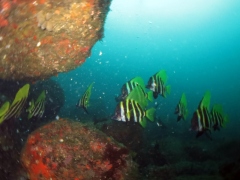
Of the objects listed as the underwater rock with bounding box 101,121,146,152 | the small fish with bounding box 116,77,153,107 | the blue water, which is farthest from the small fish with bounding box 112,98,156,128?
the blue water

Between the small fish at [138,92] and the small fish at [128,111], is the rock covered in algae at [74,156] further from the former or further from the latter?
the small fish at [138,92]

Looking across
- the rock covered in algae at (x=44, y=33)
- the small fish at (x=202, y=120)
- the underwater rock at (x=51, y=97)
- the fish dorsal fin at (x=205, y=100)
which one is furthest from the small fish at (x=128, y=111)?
the underwater rock at (x=51, y=97)

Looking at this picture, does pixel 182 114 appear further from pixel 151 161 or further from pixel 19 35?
pixel 19 35

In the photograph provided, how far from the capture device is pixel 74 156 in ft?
13.7

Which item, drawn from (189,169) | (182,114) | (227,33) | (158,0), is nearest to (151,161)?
(189,169)

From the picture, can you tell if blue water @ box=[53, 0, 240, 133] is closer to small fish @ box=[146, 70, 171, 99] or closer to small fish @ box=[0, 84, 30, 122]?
small fish @ box=[146, 70, 171, 99]

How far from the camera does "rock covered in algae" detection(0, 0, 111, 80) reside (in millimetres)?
5418

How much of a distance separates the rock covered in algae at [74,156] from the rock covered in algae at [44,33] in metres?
2.64

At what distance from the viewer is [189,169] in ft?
17.0

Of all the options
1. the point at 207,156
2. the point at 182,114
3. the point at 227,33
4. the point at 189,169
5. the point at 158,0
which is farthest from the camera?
the point at 227,33

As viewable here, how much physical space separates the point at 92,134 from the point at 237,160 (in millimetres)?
2699

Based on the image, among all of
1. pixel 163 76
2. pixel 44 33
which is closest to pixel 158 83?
pixel 163 76

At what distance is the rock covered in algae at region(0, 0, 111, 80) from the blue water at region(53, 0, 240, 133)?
5666cm

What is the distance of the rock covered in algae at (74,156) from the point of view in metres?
4.10
